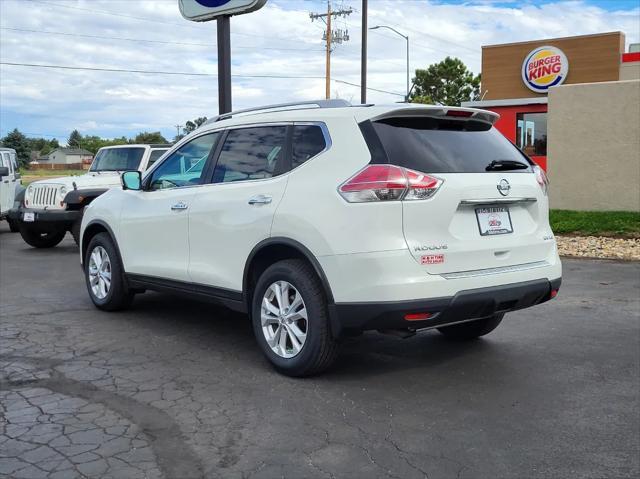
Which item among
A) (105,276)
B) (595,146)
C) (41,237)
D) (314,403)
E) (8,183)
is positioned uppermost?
(595,146)

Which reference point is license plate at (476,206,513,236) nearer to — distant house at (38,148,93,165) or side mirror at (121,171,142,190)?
side mirror at (121,171,142,190)

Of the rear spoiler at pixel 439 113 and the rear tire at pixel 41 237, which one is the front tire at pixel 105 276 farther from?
the rear tire at pixel 41 237

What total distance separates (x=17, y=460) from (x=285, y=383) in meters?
1.82

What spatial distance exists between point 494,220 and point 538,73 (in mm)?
21661

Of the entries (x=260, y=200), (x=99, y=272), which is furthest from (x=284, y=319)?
(x=99, y=272)

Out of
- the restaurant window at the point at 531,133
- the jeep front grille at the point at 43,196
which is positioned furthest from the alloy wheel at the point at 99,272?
the restaurant window at the point at 531,133

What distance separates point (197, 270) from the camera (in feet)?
18.7

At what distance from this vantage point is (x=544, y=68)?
24500 millimetres

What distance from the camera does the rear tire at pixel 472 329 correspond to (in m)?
5.85

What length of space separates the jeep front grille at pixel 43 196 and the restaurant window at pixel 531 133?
1739 cm

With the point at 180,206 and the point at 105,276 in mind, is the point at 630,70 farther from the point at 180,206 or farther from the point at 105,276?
A: the point at 180,206

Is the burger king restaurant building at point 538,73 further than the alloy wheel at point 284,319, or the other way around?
the burger king restaurant building at point 538,73

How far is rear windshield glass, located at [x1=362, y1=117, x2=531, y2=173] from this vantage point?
4543 millimetres

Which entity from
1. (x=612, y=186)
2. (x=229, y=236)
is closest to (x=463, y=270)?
(x=229, y=236)
